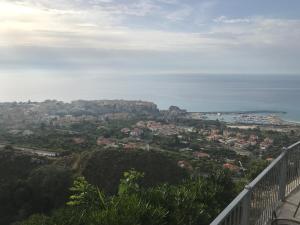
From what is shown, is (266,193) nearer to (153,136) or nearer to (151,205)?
(151,205)

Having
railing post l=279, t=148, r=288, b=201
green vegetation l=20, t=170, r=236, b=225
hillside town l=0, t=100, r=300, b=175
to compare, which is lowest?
hillside town l=0, t=100, r=300, b=175

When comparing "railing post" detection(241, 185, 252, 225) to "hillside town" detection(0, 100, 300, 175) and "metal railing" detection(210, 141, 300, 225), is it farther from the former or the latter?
"hillside town" detection(0, 100, 300, 175)

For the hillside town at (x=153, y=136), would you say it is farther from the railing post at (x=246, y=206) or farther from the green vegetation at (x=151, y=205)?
the railing post at (x=246, y=206)

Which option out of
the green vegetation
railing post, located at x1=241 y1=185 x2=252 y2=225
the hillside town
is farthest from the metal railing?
the hillside town

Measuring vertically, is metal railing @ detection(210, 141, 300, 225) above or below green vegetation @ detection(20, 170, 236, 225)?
above

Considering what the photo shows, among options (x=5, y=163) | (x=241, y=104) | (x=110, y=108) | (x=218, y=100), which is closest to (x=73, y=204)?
(x=5, y=163)

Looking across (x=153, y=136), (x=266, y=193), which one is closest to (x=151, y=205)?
(x=266, y=193)

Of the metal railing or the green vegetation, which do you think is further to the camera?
the green vegetation

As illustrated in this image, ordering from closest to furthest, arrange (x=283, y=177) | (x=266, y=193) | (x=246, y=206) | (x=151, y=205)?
(x=246, y=206) < (x=266, y=193) < (x=283, y=177) < (x=151, y=205)

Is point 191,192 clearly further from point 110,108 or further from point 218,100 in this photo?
point 218,100
